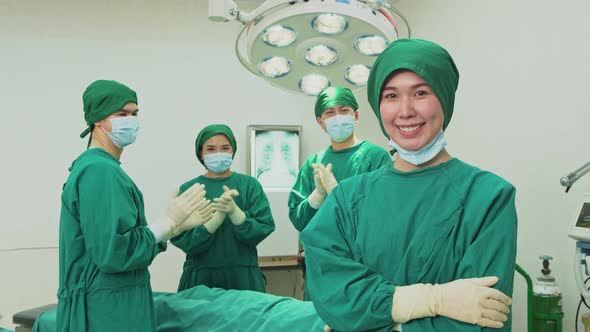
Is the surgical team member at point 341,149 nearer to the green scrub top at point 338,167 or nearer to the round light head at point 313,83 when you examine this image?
the green scrub top at point 338,167

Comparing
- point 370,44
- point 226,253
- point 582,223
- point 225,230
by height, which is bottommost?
point 226,253

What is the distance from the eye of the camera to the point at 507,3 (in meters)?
2.92

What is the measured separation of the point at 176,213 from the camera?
1.99m

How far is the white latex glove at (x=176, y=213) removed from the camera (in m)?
1.91

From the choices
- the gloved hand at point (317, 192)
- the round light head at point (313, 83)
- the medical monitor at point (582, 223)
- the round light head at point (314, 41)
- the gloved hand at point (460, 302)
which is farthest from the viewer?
the gloved hand at point (317, 192)

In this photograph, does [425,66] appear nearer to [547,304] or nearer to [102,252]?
[102,252]

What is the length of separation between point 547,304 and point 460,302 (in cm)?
154

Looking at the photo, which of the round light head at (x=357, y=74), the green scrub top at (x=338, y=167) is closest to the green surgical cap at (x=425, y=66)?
the round light head at (x=357, y=74)

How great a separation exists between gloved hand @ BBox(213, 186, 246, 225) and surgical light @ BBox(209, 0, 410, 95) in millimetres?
952

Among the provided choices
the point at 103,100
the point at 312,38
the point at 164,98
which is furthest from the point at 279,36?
the point at 164,98

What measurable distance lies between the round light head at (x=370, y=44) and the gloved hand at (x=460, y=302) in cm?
76

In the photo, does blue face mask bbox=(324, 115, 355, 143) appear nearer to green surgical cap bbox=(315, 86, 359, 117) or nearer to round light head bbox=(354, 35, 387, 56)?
green surgical cap bbox=(315, 86, 359, 117)

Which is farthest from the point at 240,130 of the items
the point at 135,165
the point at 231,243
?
the point at 231,243

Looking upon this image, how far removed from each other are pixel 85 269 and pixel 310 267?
3.08ft
